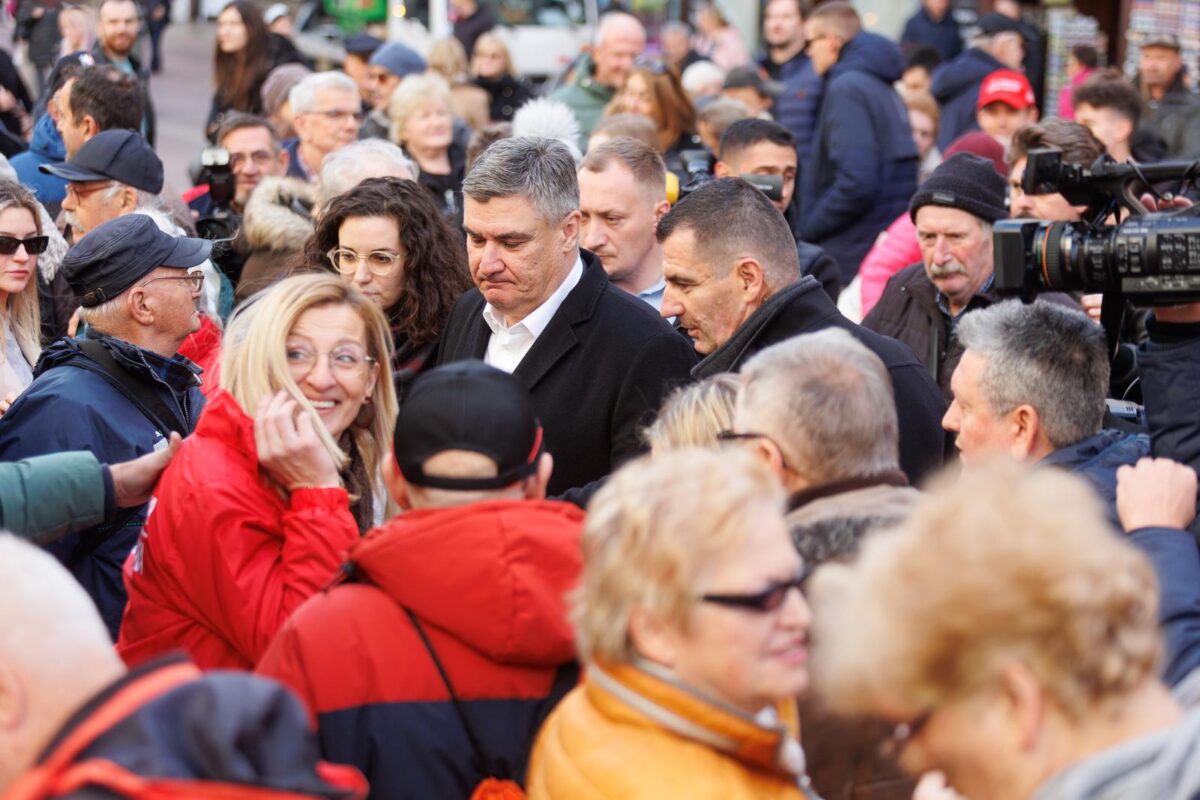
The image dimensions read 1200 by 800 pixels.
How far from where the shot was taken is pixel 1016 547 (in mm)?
1818

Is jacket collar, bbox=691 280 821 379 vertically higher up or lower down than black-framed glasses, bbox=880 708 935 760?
lower down

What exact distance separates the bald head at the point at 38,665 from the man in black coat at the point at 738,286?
246cm

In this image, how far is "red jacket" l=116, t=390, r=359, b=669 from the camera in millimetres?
3020

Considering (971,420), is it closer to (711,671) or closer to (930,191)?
(711,671)

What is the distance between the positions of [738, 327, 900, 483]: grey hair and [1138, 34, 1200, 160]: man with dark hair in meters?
7.60

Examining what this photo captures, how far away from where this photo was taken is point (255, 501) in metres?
3.14

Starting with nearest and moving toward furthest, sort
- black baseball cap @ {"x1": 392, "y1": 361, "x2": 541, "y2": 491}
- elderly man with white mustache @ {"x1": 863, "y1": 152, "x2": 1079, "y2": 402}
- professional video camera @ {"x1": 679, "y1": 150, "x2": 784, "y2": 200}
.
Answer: black baseball cap @ {"x1": 392, "y1": 361, "x2": 541, "y2": 491} → elderly man with white mustache @ {"x1": 863, "y1": 152, "x2": 1079, "y2": 402} → professional video camera @ {"x1": 679, "y1": 150, "x2": 784, "y2": 200}

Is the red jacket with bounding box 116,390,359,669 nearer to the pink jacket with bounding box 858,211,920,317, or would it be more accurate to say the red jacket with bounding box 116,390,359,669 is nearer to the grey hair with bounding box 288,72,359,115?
the pink jacket with bounding box 858,211,920,317

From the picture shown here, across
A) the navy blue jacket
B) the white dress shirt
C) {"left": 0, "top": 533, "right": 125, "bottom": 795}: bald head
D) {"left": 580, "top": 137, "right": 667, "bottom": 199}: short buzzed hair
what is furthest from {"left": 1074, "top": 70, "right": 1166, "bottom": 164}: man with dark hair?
the navy blue jacket

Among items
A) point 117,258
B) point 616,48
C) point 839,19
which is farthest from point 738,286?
point 616,48

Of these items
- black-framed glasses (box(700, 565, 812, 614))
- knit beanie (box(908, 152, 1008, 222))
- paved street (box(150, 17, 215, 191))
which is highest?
black-framed glasses (box(700, 565, 812, 614))

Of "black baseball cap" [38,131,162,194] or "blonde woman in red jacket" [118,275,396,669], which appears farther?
"black baseball cap" [38,131,162,194]

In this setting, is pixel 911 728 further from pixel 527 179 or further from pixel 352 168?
pixel 352 168

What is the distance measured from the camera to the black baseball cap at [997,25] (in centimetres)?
1311
